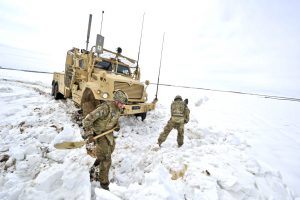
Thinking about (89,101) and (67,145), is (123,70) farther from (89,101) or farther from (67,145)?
(67,145)

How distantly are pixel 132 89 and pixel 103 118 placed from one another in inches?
158

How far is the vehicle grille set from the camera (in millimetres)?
7027

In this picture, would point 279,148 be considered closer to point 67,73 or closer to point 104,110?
point 104,110

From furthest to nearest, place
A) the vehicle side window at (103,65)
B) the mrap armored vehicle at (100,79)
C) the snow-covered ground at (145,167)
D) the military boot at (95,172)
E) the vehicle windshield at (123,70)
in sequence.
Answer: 1. the vehicle windshield at (123,70)
2. the vehicle side window at (103,65)
3. the mrap armored vehicle at (100,79)
4. the military boot at (95,172)
5. the snow-covered ground at (145,167)

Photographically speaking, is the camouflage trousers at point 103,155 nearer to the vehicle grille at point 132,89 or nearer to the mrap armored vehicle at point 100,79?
the mrap armored vehicle at point 100,79

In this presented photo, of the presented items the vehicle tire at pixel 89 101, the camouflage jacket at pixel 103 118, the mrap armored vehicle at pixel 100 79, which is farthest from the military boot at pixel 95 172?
the vehicle tire at pixel 89 101

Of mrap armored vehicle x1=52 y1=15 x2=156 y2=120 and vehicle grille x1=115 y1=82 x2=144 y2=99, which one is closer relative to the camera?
mrap armored vehicle x1=52 y1=15 x2=156 y2=120

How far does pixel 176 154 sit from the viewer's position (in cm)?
506

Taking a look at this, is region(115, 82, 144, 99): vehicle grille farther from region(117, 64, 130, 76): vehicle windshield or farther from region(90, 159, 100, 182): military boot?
region(90, 159, 100, 182): military boot

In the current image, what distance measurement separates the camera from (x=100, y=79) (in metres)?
6.91

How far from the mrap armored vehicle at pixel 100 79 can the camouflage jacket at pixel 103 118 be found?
9.90ft

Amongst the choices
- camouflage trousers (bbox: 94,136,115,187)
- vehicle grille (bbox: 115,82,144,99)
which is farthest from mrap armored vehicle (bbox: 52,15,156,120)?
camouflage trousers (bbox: 94,136,115,187)

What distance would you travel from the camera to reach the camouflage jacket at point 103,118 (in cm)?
341

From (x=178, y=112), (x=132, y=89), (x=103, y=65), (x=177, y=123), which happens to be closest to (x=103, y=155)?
(x=177, y=123)
